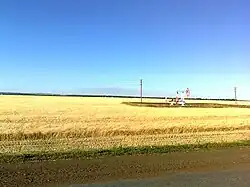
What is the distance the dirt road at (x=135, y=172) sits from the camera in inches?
438

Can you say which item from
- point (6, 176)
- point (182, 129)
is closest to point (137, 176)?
point (6, 176)

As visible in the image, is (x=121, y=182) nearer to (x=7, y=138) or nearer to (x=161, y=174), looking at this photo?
(x=161, y=174)

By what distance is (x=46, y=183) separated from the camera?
427 inches

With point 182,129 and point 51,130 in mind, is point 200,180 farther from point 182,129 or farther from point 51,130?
point 182,129

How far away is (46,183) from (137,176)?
2.61m

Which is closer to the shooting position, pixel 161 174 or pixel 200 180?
pixel 200 180

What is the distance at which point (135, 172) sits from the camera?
12695 mm

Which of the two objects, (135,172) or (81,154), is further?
(81,154)

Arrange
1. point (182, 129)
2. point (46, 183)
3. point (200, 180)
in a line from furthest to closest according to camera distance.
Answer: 1. point (182, 129)
2. point (200, 180)
3. point (46, 183)

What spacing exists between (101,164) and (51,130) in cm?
1478

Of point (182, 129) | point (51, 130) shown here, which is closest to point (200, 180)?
point (51, 130)

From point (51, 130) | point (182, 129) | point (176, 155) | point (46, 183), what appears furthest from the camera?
point (182, 129)

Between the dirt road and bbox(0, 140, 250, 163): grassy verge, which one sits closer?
the dirt road

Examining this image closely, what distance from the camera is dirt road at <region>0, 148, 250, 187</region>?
1112 cm
